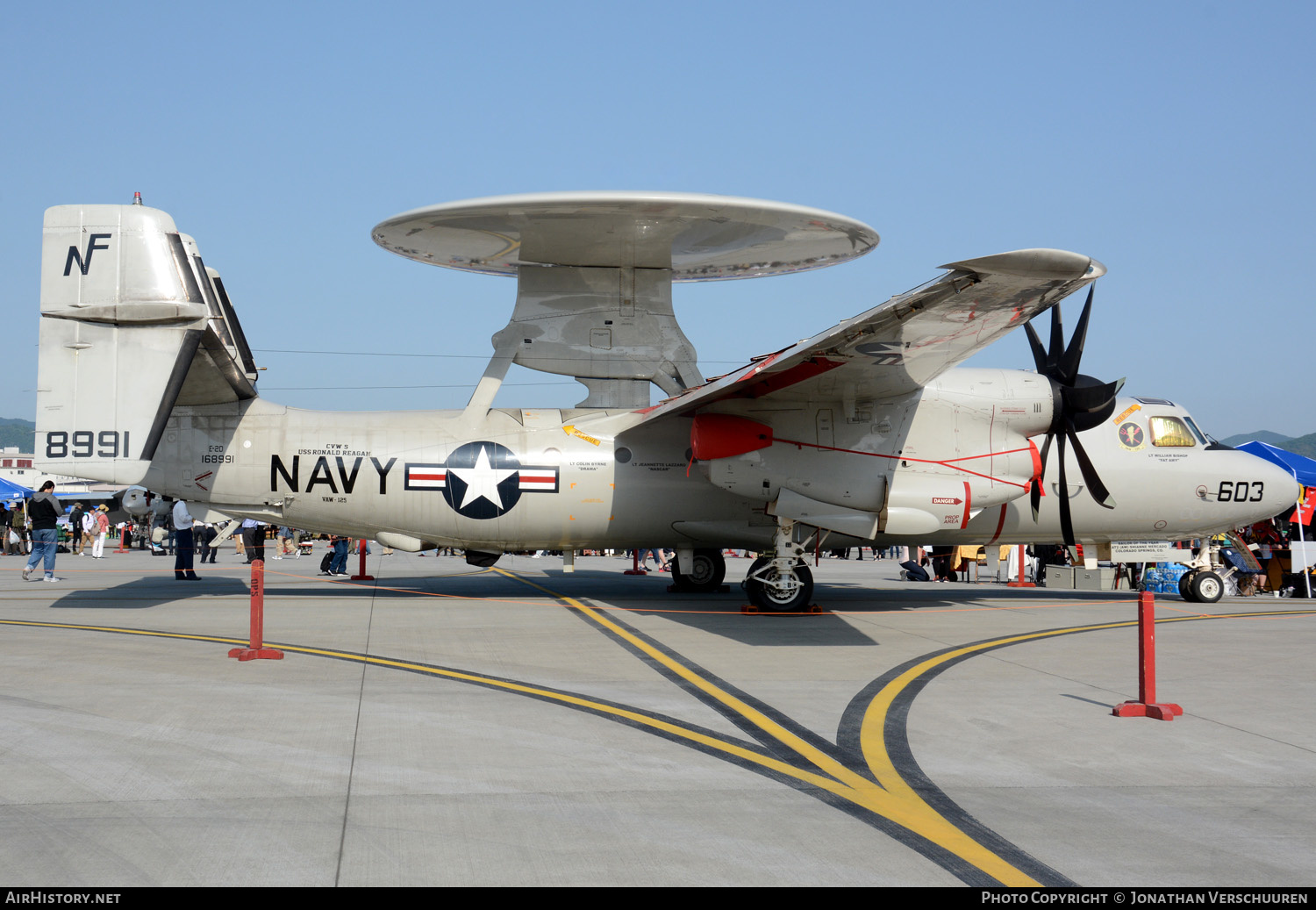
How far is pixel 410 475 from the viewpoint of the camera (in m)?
17.6

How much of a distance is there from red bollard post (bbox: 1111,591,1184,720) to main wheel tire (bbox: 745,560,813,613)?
8.03 meters

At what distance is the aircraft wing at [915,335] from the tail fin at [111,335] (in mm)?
→ 7890

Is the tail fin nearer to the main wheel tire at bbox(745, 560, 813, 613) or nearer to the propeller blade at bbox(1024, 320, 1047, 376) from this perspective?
the main wheel tire at bbox(745, 560, 813, 613)

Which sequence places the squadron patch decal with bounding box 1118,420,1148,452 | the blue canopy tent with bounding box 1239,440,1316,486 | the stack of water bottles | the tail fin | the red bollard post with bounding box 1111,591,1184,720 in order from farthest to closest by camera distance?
the stack of water bottles → the blue canopy tent with bounding box 1239,440,1316,486 → the squadron patch decal with bounding box 1118,420,1148,452 → the tail fin → the red bollard post with bounding box 1111,591,1184,720

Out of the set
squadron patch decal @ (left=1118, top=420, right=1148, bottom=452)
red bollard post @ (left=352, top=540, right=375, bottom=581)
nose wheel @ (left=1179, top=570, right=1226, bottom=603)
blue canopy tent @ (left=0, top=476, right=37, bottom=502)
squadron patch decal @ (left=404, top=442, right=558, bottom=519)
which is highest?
squadron patch decal @ (left=1118, top=420, right=1148, bottom=452)

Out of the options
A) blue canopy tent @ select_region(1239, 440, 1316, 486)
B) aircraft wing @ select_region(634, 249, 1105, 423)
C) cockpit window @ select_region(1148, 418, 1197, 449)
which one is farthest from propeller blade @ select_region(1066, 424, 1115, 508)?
blue canopy tent @ select_region(1239, 440, 1316, 486)

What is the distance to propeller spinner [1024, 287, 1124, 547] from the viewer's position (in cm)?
1691

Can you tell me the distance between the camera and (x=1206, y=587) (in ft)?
66.0

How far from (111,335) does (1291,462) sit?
87.6 feet

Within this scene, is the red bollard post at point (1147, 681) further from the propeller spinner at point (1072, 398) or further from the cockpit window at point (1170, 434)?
the cockpit window at point (1170, 434)

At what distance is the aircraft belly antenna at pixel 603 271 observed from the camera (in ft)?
59.1

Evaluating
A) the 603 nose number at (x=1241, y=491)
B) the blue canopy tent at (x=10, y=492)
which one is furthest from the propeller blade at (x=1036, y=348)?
the blue canopy tent at (x=10, y=492)

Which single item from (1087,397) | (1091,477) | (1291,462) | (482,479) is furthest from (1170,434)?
(482,479)
